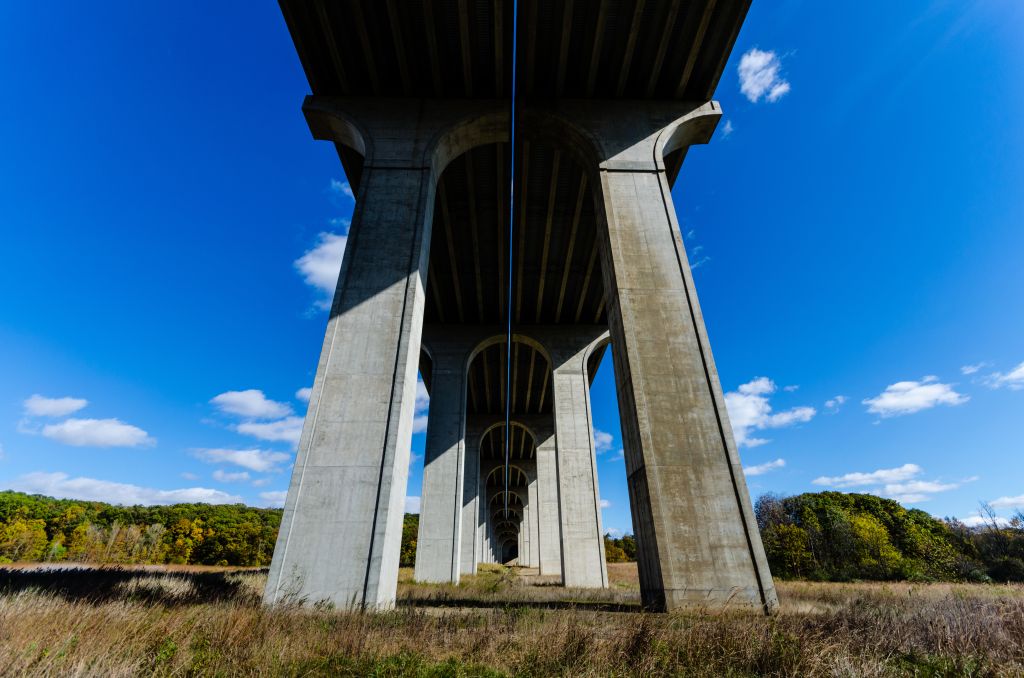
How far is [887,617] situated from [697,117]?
12.0 metres

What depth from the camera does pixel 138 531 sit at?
148 ft

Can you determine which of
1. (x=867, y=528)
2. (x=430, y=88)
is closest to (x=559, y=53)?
(x=430, y=88)

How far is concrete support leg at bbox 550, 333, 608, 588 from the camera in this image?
61.1 feet

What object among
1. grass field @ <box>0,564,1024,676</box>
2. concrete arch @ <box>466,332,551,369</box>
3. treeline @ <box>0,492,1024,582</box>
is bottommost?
grass field @ <box>0,564,1024,676</box>

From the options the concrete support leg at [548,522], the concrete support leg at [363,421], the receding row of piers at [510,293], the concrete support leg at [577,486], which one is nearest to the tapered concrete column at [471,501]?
the concrete support leg at [548,522]

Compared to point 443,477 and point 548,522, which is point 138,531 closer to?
point 443,477

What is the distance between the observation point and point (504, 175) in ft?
49.5

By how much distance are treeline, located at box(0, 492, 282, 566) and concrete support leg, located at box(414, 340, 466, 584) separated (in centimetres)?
3640

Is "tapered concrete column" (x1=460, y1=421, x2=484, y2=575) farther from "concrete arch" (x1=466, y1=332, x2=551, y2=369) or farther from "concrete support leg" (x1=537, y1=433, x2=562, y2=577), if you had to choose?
"concrete arch" (x1=466, y1=332, x2=551, y2=369)

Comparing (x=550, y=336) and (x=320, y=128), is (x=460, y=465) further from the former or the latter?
(x=320, y=128)

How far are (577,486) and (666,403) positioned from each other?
479 inches

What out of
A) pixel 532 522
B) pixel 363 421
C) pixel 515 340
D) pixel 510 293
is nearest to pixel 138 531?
pixel 532 522

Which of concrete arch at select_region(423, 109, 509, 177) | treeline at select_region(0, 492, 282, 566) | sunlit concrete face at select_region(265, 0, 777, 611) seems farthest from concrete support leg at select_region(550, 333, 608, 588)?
treeline at select_region(0, 492, 282, 566)

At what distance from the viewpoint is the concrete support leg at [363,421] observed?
Answer: 7.39 m
